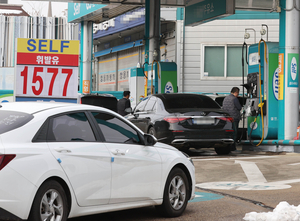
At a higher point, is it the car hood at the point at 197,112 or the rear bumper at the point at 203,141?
the car hood at the point at 197,112

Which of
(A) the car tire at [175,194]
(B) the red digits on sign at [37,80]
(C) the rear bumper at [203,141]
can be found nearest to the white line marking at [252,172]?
(C) the rear bumper at [203,141]

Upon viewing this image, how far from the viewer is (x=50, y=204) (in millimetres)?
4891

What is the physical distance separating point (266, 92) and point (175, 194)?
932cm

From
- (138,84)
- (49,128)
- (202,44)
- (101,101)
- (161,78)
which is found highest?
(202,44)

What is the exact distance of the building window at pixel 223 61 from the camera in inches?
1117

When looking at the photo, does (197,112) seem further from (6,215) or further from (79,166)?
(6,215)

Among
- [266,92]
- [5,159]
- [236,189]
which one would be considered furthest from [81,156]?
[266,92]

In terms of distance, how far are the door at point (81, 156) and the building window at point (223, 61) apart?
913 inches

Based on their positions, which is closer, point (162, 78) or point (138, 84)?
point (162, 78)

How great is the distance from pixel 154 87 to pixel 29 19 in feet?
83.2

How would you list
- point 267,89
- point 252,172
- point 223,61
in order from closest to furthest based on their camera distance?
point 252,172 < point 267,89 < point 223,61

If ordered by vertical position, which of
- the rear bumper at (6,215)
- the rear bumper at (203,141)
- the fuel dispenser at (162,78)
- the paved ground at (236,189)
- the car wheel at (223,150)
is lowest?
the paved ground at (236,189)

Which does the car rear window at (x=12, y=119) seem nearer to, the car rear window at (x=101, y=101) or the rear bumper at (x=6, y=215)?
the rear bumper at (x=6, y=215)

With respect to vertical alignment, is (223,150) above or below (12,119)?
below
